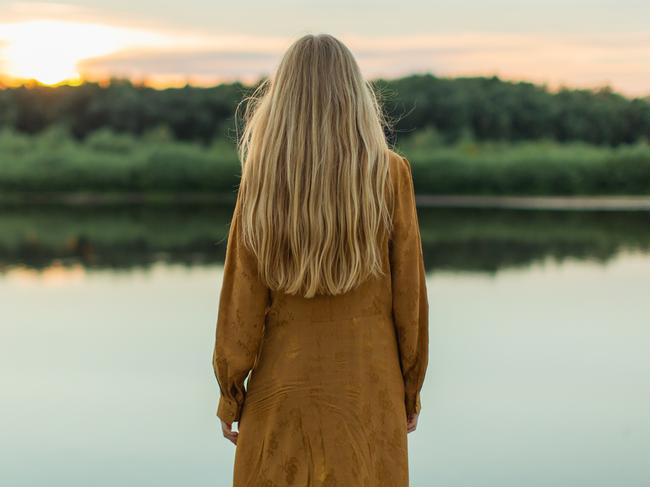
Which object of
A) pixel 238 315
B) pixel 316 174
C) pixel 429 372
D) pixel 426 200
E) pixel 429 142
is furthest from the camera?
pixel 429 142

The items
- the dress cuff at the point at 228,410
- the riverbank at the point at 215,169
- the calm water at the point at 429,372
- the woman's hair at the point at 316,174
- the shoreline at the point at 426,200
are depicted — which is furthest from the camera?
the riverbank at the point at 215,169

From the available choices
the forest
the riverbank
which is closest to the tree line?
the forest

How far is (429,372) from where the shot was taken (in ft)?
17.1

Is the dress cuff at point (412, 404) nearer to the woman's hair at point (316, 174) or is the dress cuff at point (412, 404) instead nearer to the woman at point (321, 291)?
the woman at point (321, 291)

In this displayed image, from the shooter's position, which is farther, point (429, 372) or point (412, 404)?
point (429, 372)

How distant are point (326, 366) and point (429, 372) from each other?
10.5 feet

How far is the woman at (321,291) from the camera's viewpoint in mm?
1993

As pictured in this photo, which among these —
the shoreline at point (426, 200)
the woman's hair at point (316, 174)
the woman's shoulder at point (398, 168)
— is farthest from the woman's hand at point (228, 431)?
the shoreline at point (426, 200)

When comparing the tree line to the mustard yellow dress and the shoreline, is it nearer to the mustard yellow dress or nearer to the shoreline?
the shoreline

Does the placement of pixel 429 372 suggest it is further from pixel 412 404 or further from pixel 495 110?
pixel 495 110

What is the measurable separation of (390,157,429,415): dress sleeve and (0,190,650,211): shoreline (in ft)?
53.9

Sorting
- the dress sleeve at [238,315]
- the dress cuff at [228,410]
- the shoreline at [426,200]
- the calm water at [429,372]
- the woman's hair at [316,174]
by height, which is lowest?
the shoreline at [426,200]

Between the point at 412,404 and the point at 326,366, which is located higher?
the point at 326,366

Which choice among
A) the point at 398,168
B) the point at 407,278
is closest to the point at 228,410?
the point at 407,278
